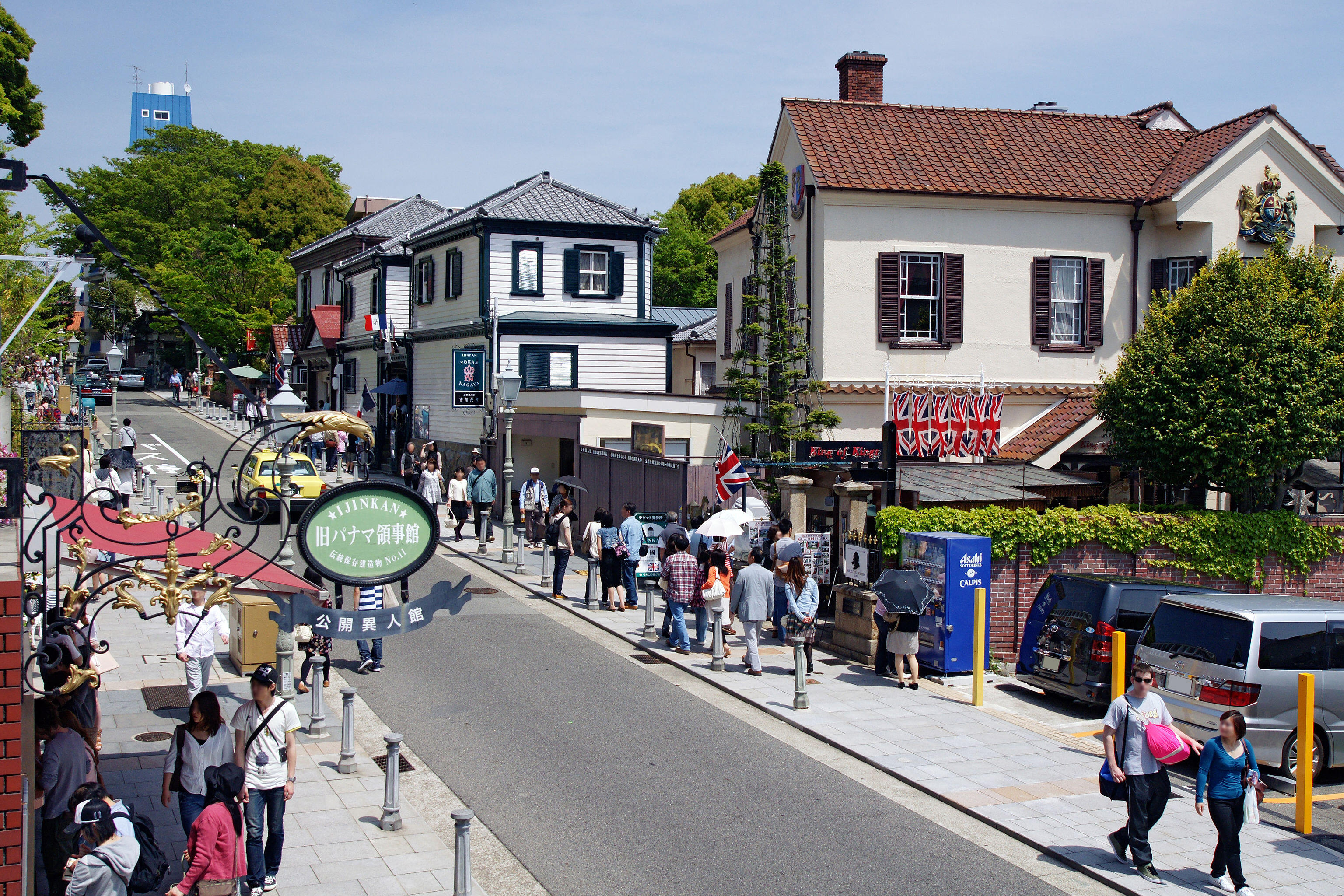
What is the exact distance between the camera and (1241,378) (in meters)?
19.0

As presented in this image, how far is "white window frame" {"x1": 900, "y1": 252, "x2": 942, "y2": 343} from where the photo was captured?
2367 centimetres

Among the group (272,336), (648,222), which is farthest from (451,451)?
(272,336)

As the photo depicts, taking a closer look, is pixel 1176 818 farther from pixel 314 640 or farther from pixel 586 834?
pixel 314 640

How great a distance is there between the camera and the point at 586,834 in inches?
377

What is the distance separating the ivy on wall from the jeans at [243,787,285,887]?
10604 millimetres

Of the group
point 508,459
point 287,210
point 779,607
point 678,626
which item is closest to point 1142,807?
point 678,626

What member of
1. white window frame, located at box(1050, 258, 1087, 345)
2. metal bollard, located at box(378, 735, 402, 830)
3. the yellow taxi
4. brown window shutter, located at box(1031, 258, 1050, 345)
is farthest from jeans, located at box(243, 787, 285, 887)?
white window frame, located at box(1050, 258, 1087, 345)

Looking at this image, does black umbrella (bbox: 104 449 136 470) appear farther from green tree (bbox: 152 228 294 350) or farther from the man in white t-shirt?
green tree (bbox: 152 228 294 350)

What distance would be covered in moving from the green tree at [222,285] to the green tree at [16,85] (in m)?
23.3

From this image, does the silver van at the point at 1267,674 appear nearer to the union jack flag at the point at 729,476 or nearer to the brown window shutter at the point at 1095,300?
the union jack flag at the point at 729,476

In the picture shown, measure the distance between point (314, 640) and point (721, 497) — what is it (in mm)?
7975

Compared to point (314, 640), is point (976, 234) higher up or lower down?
higher up

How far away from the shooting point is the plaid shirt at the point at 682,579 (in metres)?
16.6

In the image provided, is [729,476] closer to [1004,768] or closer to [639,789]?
[1004,768]
